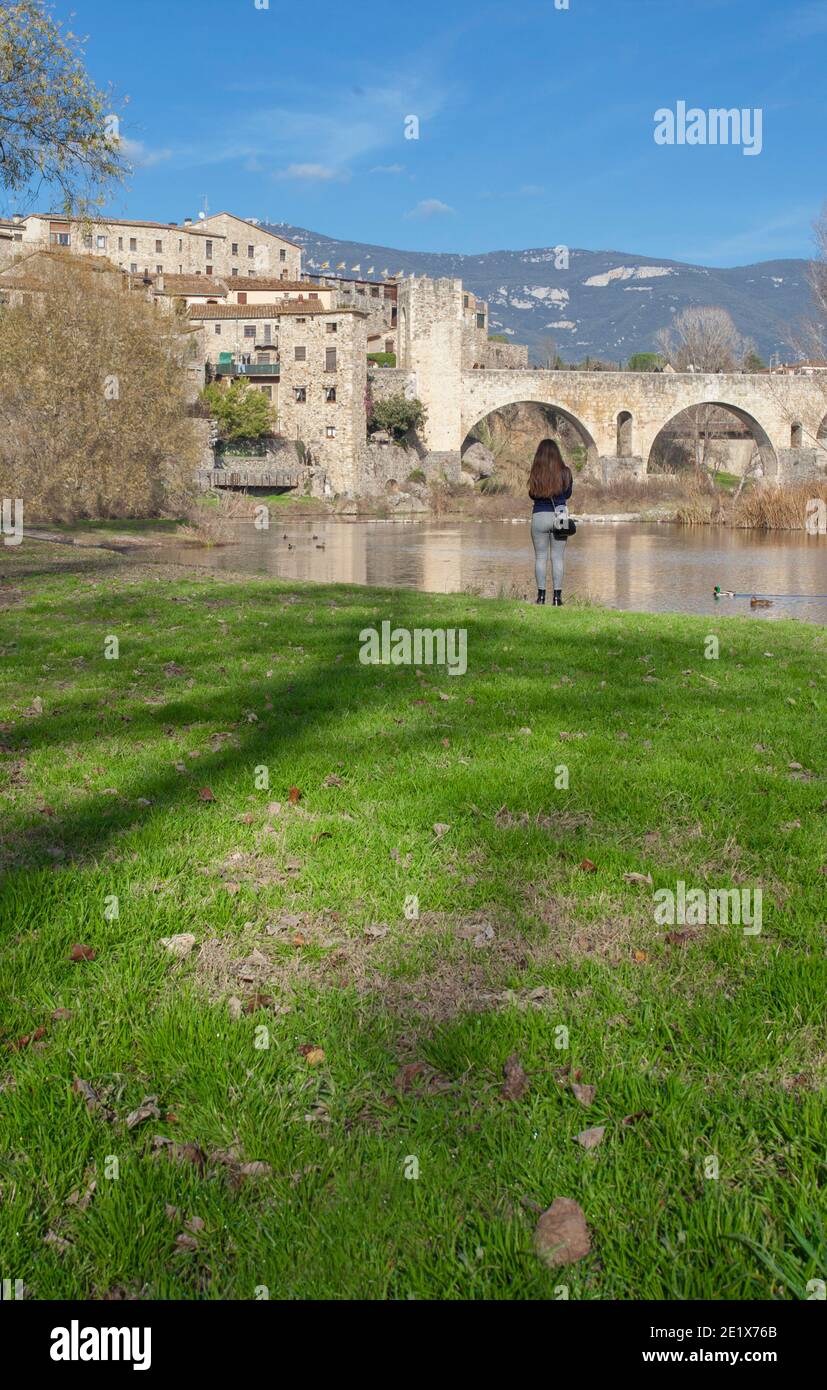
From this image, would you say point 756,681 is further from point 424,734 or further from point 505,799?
point 505,799

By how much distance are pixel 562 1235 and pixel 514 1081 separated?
560 millimetres

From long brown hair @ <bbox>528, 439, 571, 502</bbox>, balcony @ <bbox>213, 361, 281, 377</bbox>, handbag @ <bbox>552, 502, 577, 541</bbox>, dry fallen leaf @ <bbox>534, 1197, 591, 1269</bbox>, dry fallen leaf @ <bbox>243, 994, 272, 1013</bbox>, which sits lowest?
dry fallen leaf @ <bbox>534, 1197, 591, 1269</bbox>

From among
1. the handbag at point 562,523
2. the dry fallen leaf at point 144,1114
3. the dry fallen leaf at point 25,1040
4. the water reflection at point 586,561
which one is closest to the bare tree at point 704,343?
the water reflection at point 586,561

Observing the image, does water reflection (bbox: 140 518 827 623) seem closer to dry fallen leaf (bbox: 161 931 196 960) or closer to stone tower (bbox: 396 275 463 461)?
dry fallen leaf (bbox: 161 931 196 960)

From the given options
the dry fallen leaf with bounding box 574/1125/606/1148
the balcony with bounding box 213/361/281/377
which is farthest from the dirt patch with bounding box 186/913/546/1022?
the balcony with bounding box 213/361/281/377

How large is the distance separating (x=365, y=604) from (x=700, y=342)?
3512 inches

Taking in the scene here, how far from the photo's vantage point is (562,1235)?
91.5 inches

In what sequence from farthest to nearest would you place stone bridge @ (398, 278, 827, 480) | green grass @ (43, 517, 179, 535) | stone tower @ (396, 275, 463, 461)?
stone bridge @ (398, 278, 827, 480)
stone tower @ (396, 275, 463, 461)
green grass @ (43, 517, 179, 535)

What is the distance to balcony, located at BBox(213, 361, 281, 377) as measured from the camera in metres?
67.1

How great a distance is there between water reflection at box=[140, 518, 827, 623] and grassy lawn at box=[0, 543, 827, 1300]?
1168 cm

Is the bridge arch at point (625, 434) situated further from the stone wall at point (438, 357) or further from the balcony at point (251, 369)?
the balcony at point (251, 369)

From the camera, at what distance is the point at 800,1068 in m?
2.86

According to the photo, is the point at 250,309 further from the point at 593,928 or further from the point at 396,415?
the point at 593,928

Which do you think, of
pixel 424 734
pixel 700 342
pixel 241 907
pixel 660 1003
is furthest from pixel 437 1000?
pixel 700 342
